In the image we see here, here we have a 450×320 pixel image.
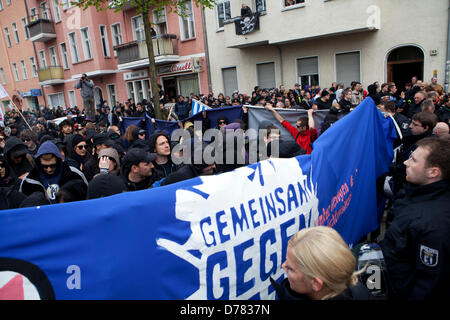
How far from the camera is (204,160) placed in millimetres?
3254

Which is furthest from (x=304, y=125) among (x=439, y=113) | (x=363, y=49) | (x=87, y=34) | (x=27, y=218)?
(x=87, y=34)

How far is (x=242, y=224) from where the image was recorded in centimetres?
215

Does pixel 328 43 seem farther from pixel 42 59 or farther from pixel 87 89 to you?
pixel 42 59

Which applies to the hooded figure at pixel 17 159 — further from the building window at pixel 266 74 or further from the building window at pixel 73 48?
the building window at pixel 73 48

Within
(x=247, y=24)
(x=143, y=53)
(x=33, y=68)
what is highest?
(x=33, y=68)

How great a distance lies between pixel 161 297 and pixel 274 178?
1207 millimetres

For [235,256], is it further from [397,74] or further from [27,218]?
[397,74]

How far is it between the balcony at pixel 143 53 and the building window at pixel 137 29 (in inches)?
41.4

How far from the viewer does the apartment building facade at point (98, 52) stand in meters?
18.7

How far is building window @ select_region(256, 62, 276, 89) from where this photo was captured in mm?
16078

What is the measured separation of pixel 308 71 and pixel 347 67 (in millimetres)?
1820

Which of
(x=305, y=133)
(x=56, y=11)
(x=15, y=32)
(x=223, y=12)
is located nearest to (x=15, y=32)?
(x=15, y=32)

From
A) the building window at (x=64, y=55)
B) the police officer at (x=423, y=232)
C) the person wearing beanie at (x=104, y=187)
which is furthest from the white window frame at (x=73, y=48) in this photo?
the police officer at (x=423, y=232)

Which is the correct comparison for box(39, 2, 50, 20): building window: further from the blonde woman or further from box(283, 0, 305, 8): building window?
the blonde woman
